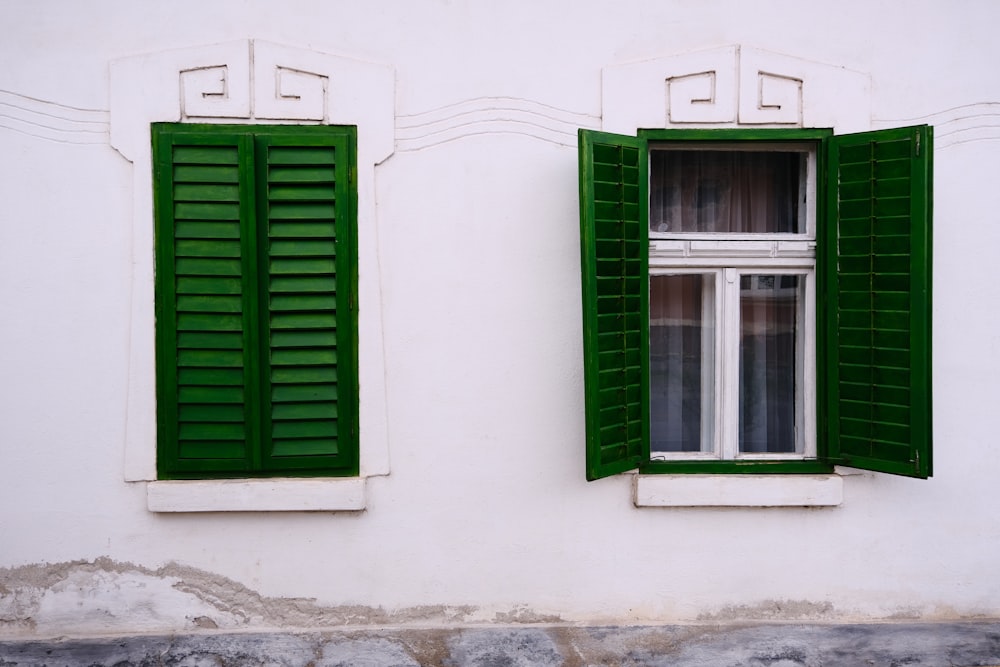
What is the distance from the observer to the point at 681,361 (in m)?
4.27

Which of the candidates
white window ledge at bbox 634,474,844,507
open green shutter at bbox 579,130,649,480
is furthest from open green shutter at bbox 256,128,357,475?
white window ledge at bbox 634,474,844,507

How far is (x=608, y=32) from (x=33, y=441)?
3.22 meters

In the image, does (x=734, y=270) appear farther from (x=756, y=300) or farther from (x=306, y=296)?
(x=306, y=296)

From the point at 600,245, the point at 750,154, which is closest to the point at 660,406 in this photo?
the point at 600,245

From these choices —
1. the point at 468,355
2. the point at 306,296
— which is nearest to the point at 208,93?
the point at 306,296

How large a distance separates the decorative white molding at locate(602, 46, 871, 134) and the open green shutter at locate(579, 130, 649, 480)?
0.69 ft

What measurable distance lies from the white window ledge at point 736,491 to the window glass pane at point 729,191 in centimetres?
118

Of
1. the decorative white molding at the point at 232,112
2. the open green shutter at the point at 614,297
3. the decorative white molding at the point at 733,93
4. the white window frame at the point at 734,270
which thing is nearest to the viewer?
the open green shutter at the point at 614,297

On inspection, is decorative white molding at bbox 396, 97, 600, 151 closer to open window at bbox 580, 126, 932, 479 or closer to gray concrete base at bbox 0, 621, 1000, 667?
open window at bbox 580, 126, 932, 479

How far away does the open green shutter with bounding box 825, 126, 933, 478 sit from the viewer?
386 cm

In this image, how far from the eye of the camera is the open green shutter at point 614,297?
3.78 m

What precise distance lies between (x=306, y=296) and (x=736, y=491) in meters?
2.17

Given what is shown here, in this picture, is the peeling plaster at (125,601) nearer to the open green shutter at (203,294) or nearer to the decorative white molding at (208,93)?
the open green shutter at (203,294)

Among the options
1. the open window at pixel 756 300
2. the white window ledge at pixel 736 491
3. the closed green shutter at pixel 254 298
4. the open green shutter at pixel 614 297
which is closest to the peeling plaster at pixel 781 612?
the white window ledge at pixel 736 491
